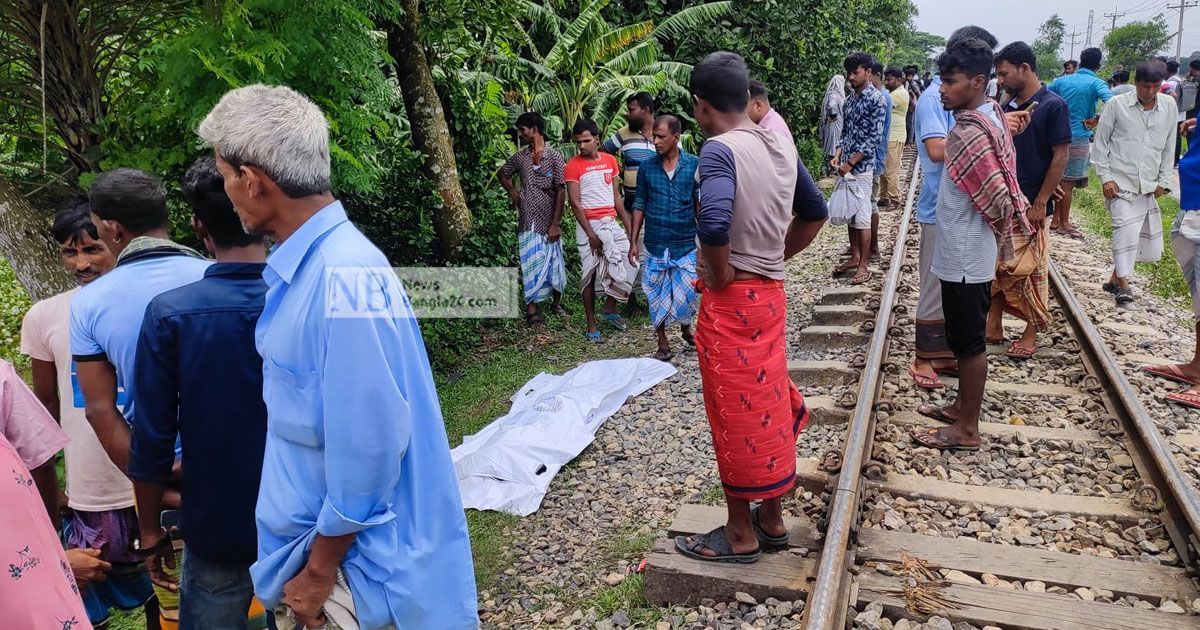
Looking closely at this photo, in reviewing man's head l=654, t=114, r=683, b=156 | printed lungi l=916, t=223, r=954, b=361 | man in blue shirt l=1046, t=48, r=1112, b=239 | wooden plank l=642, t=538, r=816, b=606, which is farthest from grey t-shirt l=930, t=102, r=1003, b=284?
man in blue shirt l=1046, t=48, r=1112, b=239

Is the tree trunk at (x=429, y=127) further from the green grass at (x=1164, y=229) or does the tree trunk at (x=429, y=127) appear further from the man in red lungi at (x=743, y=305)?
the green grass at (x=1164, y=229)

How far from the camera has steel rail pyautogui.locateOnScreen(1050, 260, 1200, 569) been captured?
10.8 ft

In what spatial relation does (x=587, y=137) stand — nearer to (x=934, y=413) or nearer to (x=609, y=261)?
(x=609, y=261)

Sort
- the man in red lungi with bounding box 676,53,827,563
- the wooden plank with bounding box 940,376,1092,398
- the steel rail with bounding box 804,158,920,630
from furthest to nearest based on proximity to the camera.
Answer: the wooden plank with bounding box 940,376,1092,398 → the man in red lungi with bounding box 676,53,827,563 → the steel rail with bounding box 804,158,920,630

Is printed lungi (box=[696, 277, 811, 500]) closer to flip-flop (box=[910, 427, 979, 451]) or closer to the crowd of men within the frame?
the crowd of men

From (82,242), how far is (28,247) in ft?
7.36

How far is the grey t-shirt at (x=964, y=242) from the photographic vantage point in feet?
13.9

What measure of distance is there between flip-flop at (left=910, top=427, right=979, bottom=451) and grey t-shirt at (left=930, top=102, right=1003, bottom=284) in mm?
861

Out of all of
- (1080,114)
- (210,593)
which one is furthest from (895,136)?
(210,593)

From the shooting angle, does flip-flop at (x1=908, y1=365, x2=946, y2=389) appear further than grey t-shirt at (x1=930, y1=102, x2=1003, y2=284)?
Yes

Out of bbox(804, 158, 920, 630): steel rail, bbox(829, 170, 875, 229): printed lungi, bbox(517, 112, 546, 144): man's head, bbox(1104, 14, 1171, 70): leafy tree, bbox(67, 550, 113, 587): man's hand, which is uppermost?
bbox(1104, 14, 1171, 70): leafy tree

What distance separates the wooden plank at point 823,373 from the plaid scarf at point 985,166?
52.9 inches

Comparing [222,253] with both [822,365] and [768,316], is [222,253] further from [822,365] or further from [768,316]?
[822,365]

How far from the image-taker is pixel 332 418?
165 centimetres
